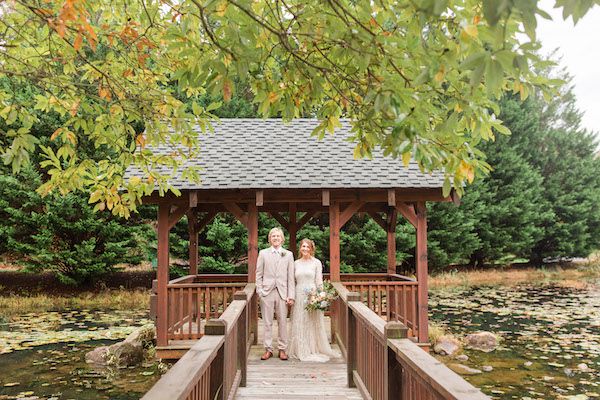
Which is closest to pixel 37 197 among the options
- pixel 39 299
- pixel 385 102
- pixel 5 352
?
pixel 39 299

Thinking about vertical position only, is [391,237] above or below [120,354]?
above

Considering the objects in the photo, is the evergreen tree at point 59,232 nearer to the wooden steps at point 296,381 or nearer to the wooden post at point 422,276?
the wooden post at point 422,276

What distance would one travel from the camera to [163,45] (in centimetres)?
644

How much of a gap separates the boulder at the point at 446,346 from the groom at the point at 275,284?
17.7 ft

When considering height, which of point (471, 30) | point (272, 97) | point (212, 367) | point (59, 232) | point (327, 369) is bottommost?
point (327, 369)

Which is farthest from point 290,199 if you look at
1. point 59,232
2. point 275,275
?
point 59,232

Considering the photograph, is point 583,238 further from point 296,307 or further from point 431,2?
point 431,2

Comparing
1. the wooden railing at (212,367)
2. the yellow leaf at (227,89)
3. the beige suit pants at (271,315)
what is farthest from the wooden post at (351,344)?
the yellow leaf at (227,89)

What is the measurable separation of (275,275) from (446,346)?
19.6 feet

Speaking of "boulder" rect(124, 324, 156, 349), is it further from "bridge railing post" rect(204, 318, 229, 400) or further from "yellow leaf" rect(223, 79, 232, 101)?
"yellow leaf" rect(223, 79, 232, 101)

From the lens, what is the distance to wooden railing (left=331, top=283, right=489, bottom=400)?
2.79 metres

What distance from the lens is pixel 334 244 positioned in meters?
10.1

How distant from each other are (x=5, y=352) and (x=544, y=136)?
28876mm

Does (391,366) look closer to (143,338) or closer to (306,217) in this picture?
(143,338)
